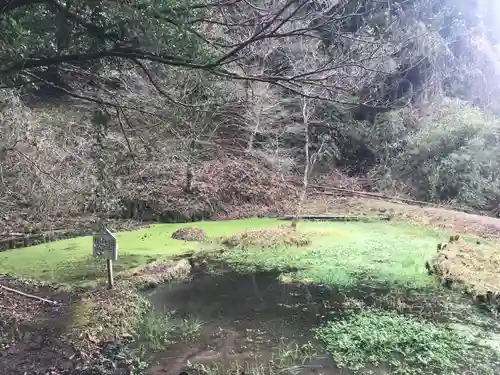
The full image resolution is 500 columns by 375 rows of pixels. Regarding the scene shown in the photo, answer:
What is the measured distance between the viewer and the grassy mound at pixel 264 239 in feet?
31.1

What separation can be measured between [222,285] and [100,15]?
4.65 meters

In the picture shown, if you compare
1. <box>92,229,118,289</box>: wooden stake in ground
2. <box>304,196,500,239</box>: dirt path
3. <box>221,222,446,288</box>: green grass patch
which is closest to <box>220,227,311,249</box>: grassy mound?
<box>221,222,446,288</box>: green grass patch

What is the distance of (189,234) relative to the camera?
9.99 meters

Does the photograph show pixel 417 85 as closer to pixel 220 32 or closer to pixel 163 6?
pixel 220 32

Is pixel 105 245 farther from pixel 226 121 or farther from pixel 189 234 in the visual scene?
pixel 226 121

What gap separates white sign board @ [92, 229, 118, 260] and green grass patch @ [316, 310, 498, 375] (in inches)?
106

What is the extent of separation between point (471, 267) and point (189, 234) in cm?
534

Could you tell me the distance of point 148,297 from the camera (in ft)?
21.5

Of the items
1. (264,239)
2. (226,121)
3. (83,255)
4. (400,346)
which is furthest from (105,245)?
(226,121)

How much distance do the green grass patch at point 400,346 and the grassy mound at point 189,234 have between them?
15.4 ft

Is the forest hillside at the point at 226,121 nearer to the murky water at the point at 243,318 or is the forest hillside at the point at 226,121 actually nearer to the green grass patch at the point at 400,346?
the murky water at the point at 243,318

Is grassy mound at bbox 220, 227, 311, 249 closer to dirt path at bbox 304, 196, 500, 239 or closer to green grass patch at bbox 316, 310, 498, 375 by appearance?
dirt path at bbox 304, 196, 500, 239

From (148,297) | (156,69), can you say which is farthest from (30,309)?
(156,69)

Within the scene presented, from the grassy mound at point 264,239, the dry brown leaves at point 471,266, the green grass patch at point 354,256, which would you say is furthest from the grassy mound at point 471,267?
the grassy mound at point 264,239
